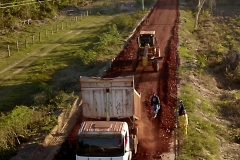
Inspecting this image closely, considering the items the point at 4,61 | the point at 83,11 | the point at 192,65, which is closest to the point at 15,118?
the point at 192,65

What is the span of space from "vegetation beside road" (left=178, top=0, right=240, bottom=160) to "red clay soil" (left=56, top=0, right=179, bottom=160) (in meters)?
0.78

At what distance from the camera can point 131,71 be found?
94.7 feet

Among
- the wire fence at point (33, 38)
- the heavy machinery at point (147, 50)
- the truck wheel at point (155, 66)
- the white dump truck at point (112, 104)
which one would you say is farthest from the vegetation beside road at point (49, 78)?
the truck wheel at point (155, 66)

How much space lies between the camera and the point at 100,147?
13320 millimetres

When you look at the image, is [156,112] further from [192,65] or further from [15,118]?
[192,65]

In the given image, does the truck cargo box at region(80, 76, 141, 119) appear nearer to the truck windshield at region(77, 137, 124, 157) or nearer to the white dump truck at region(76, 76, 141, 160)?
the white dump truck at region(76, 76, 141, 160)

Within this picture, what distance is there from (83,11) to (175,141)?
4871 centimetres

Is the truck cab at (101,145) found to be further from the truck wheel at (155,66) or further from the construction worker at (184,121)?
the truck wheel at (155,66)

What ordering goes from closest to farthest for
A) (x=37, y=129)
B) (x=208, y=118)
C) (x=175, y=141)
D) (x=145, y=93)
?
(x=175, y=141), (x=37, y=129), (x=208, y=118), (x=145, y=93)

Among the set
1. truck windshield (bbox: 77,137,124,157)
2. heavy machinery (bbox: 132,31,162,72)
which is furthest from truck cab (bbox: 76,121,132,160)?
heavy machinery (bbox: 132,31,162,72)

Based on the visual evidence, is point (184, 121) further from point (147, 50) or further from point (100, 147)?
point (147, 50)

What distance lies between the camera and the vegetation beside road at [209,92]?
18109 mm

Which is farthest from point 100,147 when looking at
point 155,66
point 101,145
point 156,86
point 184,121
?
point 155,66

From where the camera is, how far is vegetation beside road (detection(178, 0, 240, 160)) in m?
18.1
